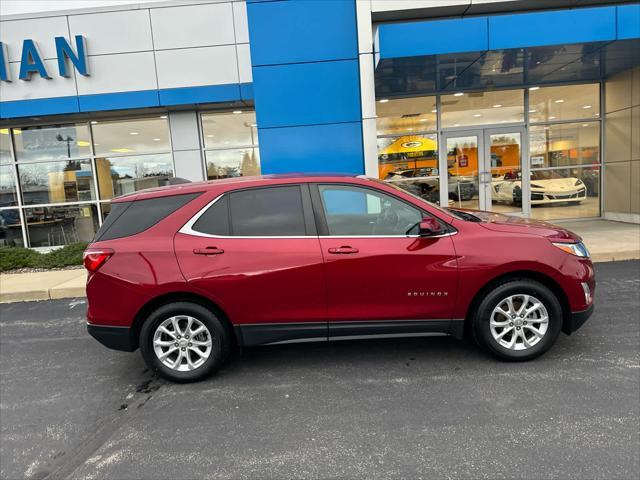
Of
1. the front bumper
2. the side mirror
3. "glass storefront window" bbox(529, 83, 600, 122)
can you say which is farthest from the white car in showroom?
the side mirror

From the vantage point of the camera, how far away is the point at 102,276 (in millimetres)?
3953

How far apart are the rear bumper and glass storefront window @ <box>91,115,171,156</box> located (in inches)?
346

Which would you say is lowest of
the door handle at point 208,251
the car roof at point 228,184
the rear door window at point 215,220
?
the door handle at point 208,251

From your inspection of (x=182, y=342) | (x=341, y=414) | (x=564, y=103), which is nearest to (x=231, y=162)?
(x=182, y=342)

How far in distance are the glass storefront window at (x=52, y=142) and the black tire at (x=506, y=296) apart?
37.9 ft

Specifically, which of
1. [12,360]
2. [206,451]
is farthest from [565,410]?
[12,360]

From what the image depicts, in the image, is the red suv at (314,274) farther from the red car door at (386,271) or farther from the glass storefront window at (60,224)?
the glass storefront window at (60,224)

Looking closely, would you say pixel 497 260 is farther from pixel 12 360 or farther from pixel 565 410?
pixel 12 360

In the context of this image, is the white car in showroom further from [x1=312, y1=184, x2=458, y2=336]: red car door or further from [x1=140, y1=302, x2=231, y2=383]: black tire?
[x1=140, y1=302, x2=231, y2=383]: black tire

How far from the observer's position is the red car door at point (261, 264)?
3900 millimetres

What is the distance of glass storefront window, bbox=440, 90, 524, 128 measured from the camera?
38.7 ft

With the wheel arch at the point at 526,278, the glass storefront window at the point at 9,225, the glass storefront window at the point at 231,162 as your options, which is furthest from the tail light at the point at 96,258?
the glass storefront window at the point at 9,225

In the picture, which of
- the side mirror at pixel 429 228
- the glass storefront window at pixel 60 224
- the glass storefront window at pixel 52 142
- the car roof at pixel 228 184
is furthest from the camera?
the glass storefront window at pixel 60 224

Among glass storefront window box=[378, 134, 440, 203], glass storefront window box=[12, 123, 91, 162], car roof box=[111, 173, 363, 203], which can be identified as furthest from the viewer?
glass storefront window box=[12, 123, 91, 162]
